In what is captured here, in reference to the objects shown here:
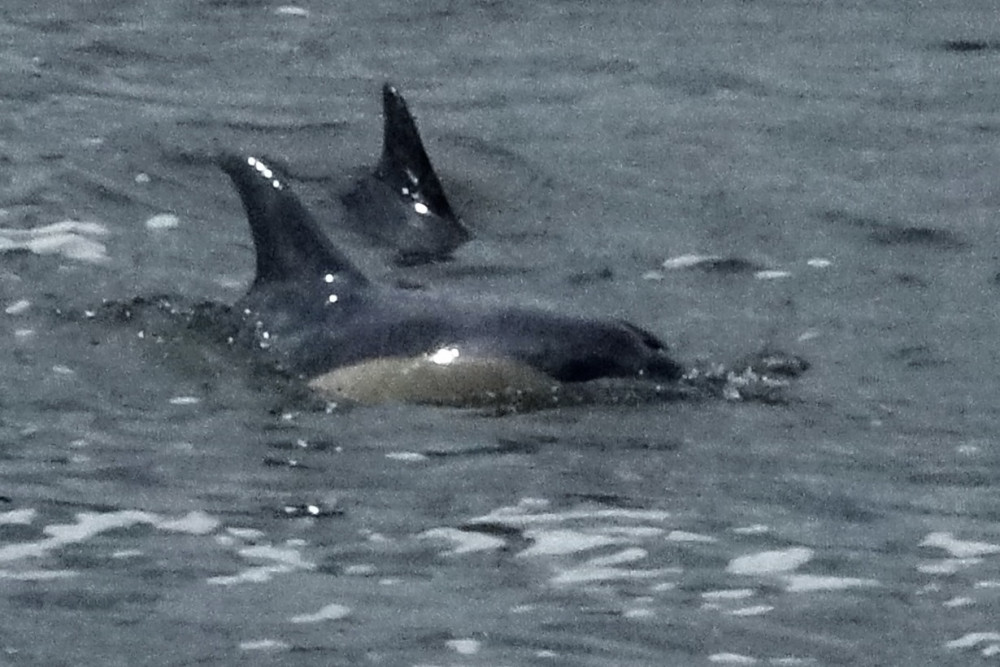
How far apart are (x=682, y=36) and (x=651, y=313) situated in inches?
218

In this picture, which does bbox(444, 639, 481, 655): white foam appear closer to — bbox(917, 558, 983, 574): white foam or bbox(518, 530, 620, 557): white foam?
bbox(518, 530, 620, 557): white foam

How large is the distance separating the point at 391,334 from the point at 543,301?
1070 mm

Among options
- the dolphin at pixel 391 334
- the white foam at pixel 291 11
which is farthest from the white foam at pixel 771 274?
the white foam at pixel 291 11

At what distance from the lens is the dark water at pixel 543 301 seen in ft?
29.4

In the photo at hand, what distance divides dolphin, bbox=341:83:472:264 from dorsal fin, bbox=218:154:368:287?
173 centimetres

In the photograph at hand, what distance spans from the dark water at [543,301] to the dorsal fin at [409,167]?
332 millimetres

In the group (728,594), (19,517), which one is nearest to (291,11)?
(19,517)

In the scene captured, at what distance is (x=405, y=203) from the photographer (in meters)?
13.8

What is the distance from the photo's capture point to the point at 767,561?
941cm

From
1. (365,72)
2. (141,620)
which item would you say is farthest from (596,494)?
(365,72)

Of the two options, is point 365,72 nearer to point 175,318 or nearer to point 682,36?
point 682,36

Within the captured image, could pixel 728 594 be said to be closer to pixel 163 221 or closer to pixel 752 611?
pixel 752 611

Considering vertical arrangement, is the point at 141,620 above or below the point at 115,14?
below

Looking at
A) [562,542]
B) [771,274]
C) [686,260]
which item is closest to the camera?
[562,542]
